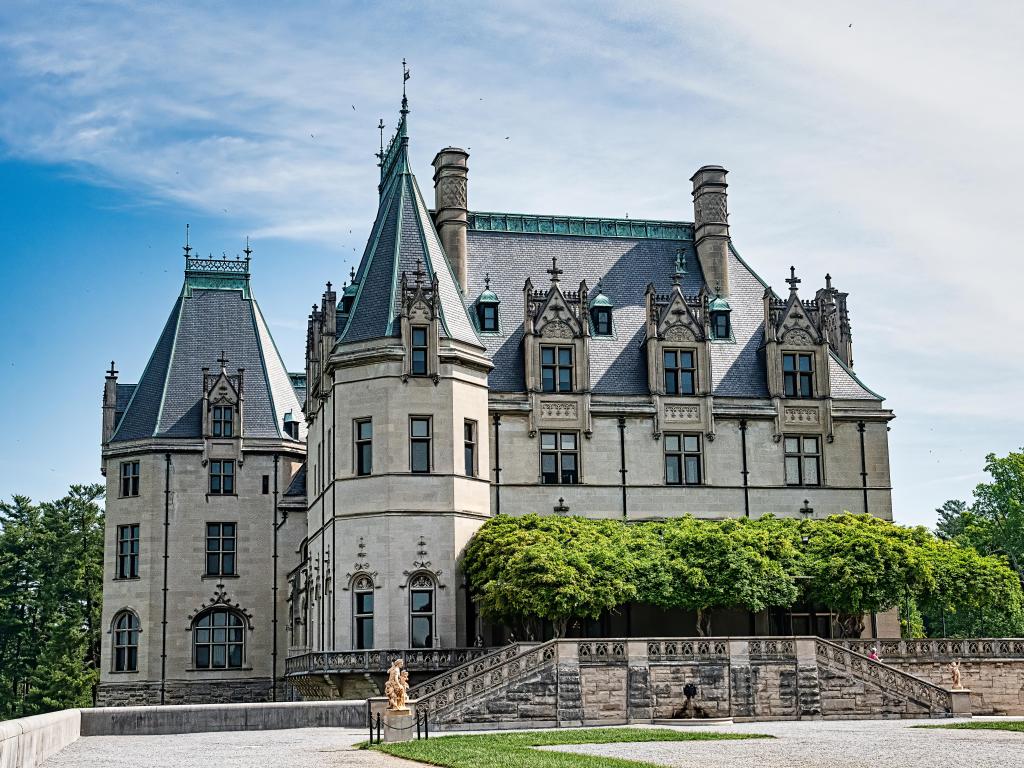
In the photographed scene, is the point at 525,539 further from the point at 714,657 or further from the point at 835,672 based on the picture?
the point at 835,672

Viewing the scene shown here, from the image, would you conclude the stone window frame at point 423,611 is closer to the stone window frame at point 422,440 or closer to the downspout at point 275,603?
the stone window frame at point 422,440

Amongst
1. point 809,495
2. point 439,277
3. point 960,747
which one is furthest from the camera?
point 809,495

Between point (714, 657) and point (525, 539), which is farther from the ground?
point (525, 539)

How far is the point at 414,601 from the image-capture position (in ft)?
152

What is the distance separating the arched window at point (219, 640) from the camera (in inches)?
2352

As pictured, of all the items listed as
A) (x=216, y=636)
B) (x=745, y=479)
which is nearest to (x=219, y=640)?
(x=216, y=636)

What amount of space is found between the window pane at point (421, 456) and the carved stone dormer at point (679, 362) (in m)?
9.55

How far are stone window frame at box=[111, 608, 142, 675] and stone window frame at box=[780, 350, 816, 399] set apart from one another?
96.6ft

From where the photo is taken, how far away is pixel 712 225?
57625 mm

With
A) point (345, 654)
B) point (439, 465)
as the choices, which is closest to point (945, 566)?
point (439, 465)

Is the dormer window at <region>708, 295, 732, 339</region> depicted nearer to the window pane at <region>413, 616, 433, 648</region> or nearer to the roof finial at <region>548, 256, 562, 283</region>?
the roof finial at <region>548, 256, 562, 283</region>

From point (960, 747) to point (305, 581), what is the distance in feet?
102

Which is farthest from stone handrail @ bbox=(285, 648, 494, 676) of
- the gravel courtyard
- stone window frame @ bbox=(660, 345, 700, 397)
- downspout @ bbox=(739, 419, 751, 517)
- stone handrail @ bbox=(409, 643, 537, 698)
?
stone window frame @ bbox=(660, 345, 700, 397)

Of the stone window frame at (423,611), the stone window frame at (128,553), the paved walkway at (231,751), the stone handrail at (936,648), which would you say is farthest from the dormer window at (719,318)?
the stone window frame at (128,553)
